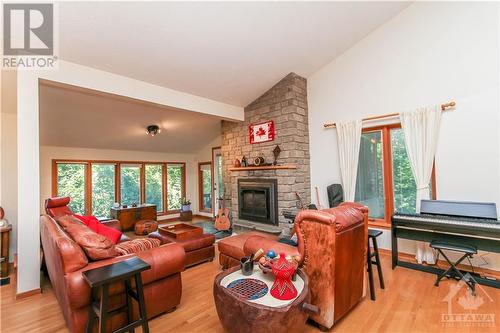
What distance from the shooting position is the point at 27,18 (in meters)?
2.40

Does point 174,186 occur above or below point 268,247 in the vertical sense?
above

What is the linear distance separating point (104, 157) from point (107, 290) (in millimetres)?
5231

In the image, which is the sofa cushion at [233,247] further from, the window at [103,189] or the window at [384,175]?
the window at [103,189]

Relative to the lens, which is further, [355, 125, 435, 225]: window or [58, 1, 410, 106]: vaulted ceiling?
[355, 125, 435, 225]: window

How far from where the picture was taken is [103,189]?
6.04 meters

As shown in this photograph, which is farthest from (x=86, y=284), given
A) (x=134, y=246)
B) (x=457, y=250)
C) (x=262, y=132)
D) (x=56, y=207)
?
(x=262, y=132)

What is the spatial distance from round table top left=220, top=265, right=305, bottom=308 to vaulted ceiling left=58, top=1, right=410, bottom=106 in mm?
2811

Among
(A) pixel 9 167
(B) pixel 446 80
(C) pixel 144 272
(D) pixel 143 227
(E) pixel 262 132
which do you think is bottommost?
(D) pixel 143 227

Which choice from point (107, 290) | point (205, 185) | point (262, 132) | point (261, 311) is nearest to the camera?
point (261, 311)

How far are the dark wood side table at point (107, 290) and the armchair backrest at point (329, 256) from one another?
127 centimetres

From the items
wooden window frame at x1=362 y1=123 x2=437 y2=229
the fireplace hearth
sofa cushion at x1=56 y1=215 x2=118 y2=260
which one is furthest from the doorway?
sofa cushion at x1=56 y1=215 x2=118 y2=260

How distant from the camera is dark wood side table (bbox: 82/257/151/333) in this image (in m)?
1.60

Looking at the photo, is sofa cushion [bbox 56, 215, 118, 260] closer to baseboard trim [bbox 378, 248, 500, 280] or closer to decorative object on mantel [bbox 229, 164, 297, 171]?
decorative object on mantel [bbox 229, 164, 297, 171]

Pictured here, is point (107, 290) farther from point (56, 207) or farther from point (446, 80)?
A: point (446, 80)
